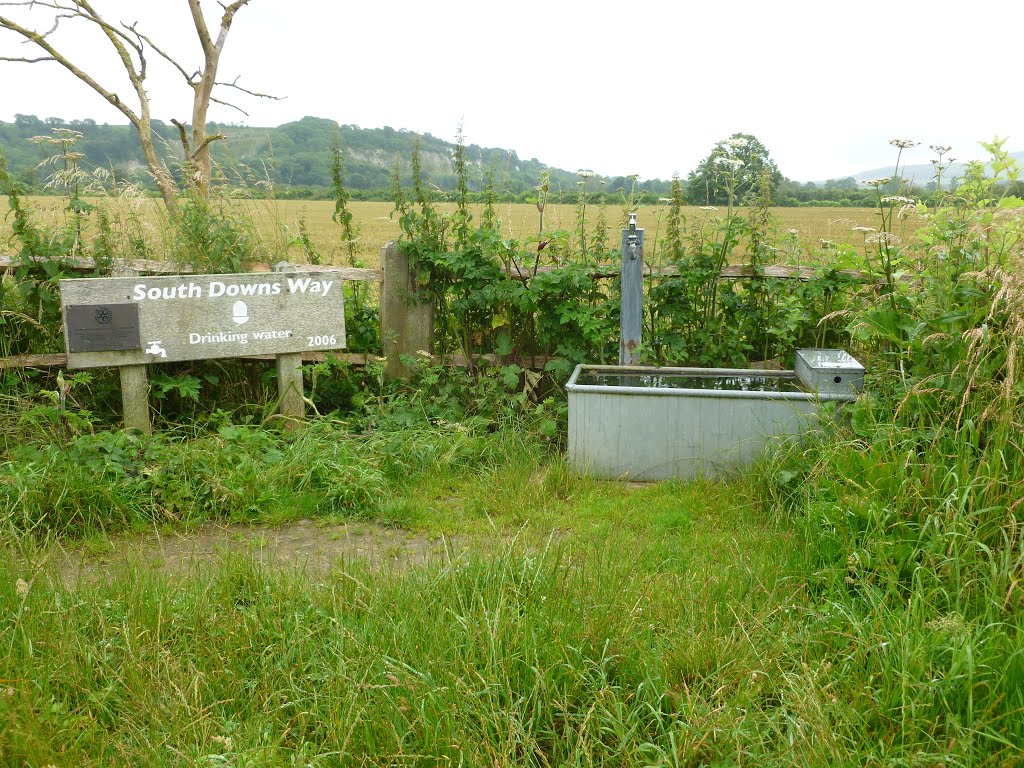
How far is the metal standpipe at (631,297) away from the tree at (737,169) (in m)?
1.04

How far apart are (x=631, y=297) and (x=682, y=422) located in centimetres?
140

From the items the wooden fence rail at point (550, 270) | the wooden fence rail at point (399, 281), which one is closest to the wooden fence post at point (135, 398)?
the wooden fence rail at point (399, 281)

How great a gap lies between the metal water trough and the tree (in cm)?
209

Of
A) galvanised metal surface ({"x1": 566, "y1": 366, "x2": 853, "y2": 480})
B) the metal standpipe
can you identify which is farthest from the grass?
the metal standpipe

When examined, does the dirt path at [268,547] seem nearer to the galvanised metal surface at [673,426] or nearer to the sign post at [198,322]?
the galvanised metal surface at [673,426]

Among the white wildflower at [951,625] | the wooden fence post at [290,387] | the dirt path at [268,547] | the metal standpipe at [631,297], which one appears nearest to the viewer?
the white wildflower at [951,625]

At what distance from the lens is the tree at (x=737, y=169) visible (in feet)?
22.7

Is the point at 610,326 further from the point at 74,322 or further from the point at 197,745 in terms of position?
the point at 197,745

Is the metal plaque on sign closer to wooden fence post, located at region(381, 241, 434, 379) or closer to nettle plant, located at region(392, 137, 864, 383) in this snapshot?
wooden fence post, located at region(381, 241, 434, 379)

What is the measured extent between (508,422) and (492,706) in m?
3.72

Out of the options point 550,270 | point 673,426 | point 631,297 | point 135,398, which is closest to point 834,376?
point 673,426

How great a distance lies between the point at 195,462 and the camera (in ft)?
17.7

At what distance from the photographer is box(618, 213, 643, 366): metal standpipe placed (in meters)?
6.53

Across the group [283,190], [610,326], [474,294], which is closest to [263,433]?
[474,294]
